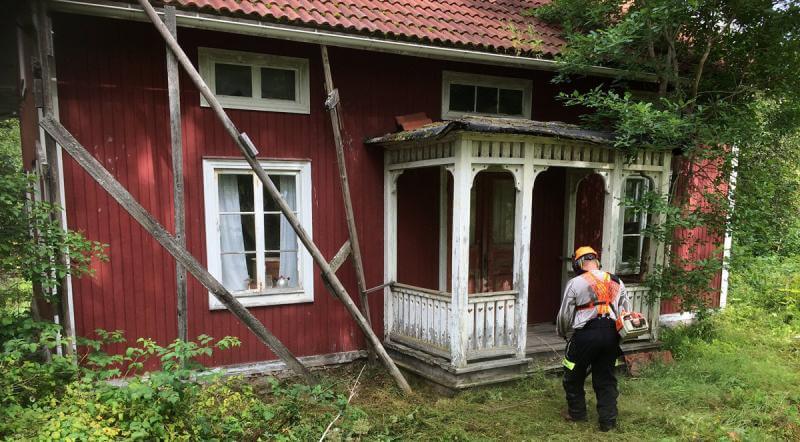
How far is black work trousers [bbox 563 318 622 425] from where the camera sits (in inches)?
176

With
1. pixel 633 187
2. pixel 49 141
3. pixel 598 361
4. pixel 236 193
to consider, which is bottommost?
pixel 598 361

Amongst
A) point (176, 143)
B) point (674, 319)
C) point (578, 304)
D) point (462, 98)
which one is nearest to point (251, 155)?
point (176, 143)

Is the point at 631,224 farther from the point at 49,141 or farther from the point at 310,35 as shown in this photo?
the point at 49,141

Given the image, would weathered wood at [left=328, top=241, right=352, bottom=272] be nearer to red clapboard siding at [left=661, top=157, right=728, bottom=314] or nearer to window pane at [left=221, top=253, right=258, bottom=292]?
window pane at [left=221, top=253, right=258, bottom=292]

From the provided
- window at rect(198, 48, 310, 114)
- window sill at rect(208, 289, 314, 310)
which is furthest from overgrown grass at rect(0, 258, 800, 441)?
window at rect(198, 48, 310, 114)

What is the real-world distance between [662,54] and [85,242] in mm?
7374

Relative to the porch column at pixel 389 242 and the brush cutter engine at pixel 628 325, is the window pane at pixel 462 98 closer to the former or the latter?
the porch column at pixel 389 242

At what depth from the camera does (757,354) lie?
6.62m

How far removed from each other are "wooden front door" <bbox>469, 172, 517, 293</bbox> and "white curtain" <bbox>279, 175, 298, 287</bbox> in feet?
8.69

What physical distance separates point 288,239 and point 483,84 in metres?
3.50

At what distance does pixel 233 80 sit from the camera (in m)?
5.54

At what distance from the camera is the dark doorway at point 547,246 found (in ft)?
24.6

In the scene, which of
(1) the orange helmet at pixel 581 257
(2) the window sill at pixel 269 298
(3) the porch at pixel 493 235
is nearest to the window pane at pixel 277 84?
(3) the porch at pixel 493 235

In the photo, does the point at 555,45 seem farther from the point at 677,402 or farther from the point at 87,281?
the point at 87,281
